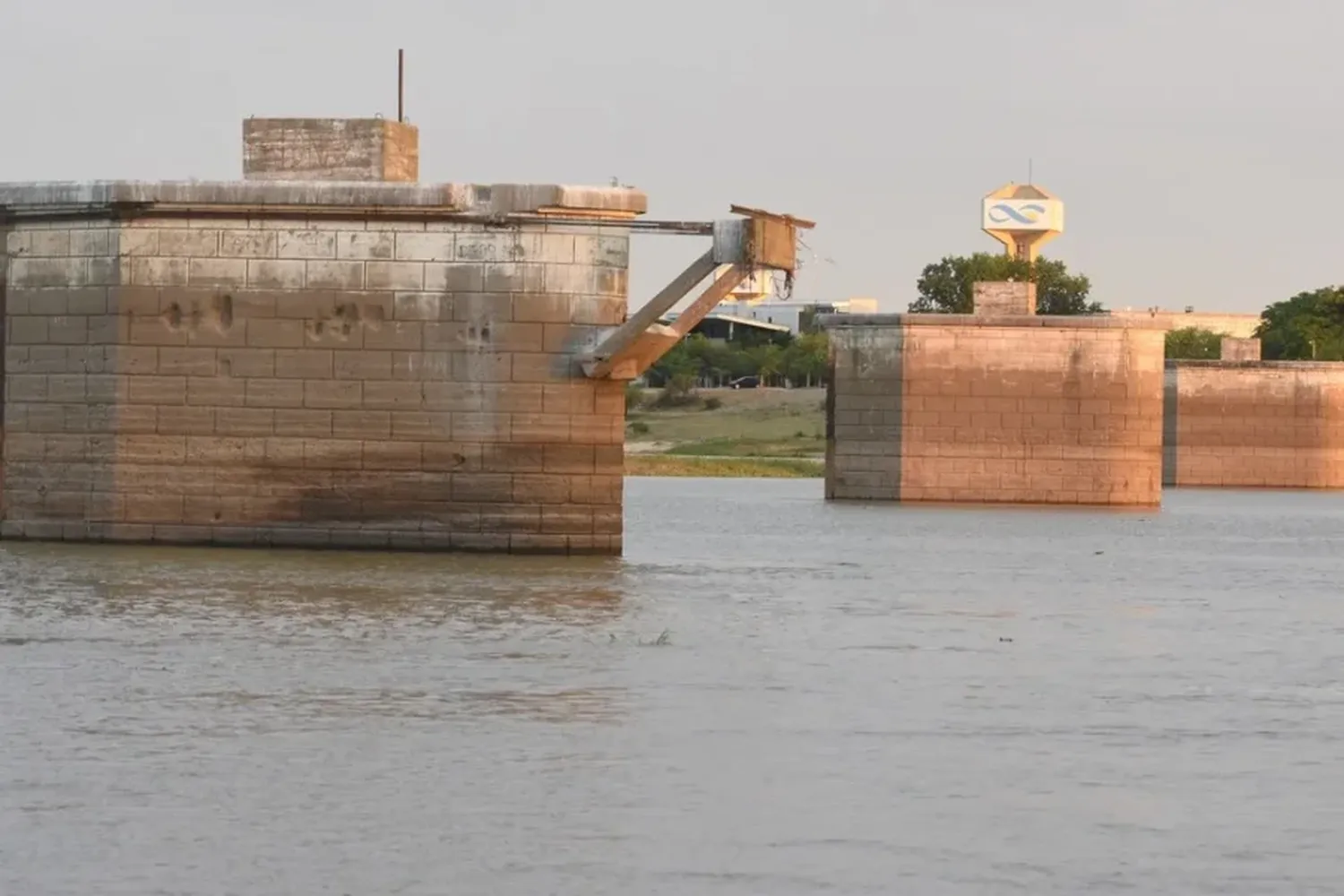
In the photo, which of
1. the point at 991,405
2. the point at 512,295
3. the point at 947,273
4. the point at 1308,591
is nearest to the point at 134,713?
the point at 512,295

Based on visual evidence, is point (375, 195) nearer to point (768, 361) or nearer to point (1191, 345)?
point (1191, 345)

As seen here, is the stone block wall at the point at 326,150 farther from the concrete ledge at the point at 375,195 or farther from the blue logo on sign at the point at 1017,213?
the blue logo on sign at the point at 1017,213

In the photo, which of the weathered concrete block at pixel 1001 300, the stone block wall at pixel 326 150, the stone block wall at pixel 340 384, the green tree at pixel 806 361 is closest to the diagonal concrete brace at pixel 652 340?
the stone block wall at pixel 340 384

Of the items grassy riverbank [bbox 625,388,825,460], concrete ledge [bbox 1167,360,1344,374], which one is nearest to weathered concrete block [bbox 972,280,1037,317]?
concrete ledge [bbox 1167,360,1344,374]

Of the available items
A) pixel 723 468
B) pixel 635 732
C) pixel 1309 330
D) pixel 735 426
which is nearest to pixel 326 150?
pixel 635 732

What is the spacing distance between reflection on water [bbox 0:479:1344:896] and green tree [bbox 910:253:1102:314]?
78611 millimetres

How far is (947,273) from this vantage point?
109 metres

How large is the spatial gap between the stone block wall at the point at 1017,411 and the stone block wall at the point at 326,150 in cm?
2647

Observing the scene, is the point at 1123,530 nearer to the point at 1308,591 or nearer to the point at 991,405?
the point at 991,405

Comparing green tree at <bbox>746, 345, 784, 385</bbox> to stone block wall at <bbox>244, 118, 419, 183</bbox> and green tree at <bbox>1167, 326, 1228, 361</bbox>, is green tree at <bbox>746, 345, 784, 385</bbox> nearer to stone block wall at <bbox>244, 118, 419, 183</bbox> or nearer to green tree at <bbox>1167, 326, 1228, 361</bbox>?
green tree at <bbox>1167, 326, 1228, 361</bbox>

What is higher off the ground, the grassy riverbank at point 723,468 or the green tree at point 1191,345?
the green tree at point 1191,345

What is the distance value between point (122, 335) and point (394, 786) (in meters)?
15.5

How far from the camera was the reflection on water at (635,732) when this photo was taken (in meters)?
10.7

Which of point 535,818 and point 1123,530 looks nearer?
point 535,818
